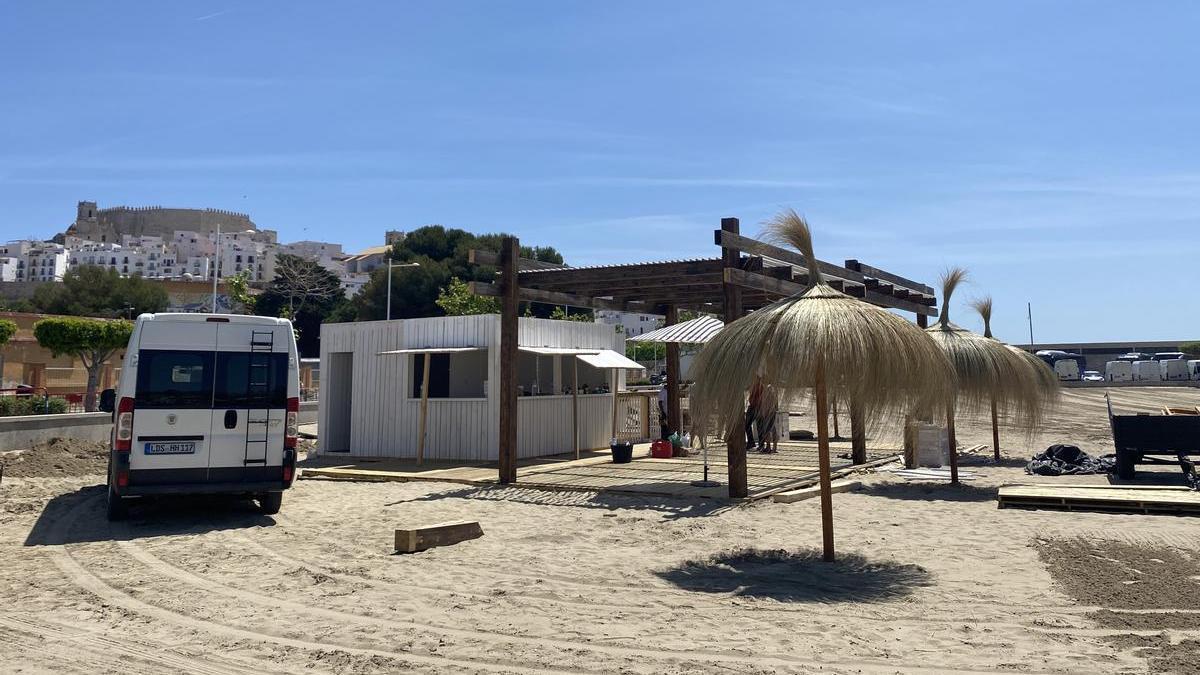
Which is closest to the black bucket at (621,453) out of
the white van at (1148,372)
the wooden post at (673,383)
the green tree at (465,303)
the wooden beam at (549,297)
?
the wooden post at (673,383)

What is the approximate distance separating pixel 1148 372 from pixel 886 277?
57.4 m

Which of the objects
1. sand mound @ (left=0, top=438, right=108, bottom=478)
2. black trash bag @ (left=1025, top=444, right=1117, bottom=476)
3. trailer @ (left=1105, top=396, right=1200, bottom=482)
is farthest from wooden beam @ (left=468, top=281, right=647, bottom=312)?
trailer @ (left=1105, top=396, right=1200, bottom=482)

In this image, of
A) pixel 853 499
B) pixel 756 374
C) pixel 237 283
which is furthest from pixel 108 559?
pixel 237 283

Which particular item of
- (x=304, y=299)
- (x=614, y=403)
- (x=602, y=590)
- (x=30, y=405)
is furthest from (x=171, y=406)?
(x=304, y=299)

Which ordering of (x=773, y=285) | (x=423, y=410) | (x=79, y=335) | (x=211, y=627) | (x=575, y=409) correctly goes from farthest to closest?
(x=79, y=335)
(x=575, y=409)
(x=423, y=410)
(x=773, y=285)
(x=211, y=627)

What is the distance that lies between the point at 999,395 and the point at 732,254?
5.20 m

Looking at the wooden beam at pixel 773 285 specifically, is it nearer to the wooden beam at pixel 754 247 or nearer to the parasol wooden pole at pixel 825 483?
the wooden beam at pixel 754 247

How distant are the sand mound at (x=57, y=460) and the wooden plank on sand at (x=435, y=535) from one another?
28.3 ft

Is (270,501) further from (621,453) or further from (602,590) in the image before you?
(621,453)

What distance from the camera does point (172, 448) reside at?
8836 mm

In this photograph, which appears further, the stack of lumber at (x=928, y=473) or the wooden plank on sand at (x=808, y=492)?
the stack of lumber at (x=928, y=473)

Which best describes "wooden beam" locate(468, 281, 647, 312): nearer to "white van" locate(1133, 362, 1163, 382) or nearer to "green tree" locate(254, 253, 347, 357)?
"green tree" locate(254, 253, 347, 357)

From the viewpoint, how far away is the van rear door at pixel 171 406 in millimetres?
8727

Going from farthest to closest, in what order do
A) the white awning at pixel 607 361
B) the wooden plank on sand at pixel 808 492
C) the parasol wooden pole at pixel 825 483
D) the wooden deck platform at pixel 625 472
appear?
the white awning at pixel 607 361, the wooden deck platform at pixel 625 472, the wooden plank on sand at pixel 808 492, the parasol wooden pole at pixel 825 483
